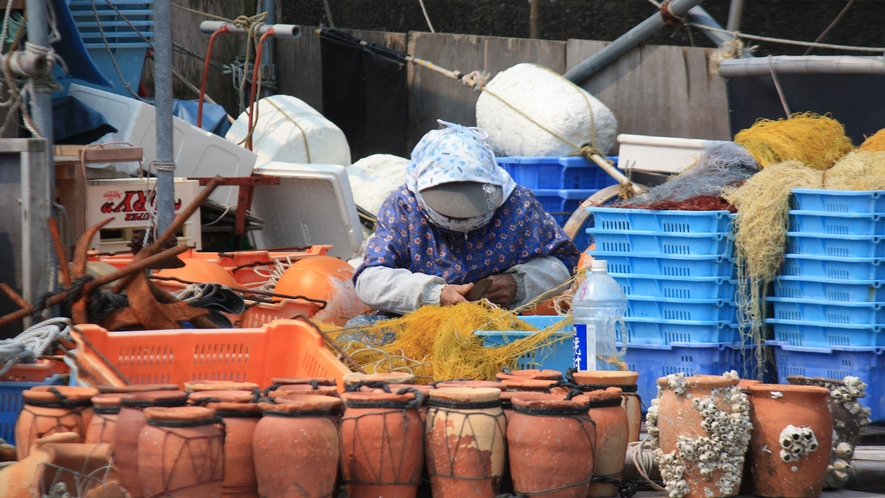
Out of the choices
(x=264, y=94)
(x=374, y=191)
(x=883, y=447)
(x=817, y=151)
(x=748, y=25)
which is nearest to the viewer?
(x=883, y=447)

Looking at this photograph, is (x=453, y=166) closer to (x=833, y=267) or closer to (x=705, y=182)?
(x=705, y=182)

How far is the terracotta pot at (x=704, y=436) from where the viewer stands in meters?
2.84

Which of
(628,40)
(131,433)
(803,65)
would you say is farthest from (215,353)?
(628,40)

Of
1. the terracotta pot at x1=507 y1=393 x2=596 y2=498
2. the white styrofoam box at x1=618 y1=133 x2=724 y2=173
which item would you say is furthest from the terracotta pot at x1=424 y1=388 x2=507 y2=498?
the white styrofoam box at x1=618 y1=133 x2=724 y2=173

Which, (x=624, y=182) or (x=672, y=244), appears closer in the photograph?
(x=672, y=244)

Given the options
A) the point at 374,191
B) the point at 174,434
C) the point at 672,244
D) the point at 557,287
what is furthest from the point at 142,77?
the point at 174,434

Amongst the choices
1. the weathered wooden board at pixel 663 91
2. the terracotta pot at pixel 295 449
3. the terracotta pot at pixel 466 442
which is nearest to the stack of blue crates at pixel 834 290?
the terracotta pot at pixel 466 442

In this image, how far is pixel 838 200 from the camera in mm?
3656

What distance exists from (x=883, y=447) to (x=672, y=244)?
1.08 meters

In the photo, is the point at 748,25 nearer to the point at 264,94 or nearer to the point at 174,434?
the point at 264,94

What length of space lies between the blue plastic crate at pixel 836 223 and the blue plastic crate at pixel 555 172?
265 cm

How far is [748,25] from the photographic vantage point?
34.4 feet

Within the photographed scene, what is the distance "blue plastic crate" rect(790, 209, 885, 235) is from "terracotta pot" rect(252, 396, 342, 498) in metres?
2.09

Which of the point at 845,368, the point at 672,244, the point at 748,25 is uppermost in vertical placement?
the point at 748,25
